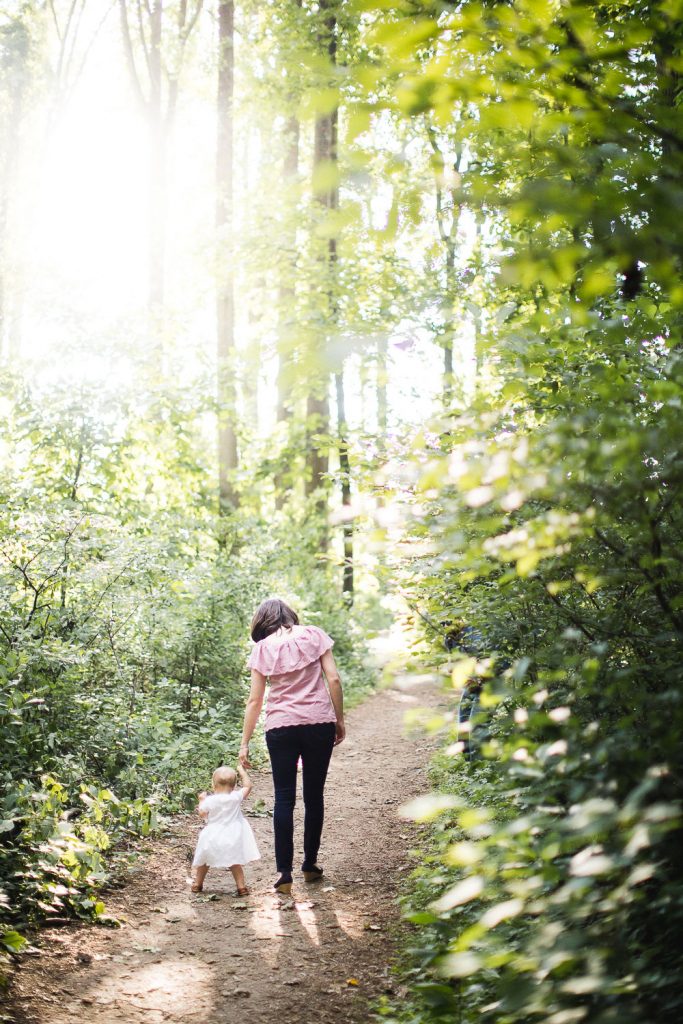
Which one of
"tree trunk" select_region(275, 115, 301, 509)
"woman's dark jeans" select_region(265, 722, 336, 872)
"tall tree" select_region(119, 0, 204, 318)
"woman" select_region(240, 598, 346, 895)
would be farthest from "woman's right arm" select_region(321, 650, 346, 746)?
"tall tree" select_region(119, 0, 204, 318)

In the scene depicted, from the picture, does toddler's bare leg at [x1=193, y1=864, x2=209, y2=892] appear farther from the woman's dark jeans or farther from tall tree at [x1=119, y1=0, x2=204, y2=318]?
tall tree at [x1=119, y1=0, x2=204, y2=318]

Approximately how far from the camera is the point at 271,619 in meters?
5.71

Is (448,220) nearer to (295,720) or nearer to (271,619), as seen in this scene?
(271,619)

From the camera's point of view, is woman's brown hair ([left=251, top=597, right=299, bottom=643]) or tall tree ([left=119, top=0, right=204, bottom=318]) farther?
tall tree ([left=119, top=0, right=204, bottom=318])

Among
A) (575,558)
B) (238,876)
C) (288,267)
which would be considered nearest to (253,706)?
(238,876)

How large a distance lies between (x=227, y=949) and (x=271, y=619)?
2.04 meters

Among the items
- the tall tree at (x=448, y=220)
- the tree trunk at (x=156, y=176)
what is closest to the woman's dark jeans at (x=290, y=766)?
the tall tree at (x=448, y=220)

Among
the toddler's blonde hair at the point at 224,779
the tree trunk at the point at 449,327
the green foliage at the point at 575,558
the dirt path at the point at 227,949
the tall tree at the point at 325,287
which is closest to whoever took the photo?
the green foliage at the point at 575,558

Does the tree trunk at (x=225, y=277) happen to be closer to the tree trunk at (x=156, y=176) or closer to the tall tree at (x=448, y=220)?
the tree trunk at (x=156, y=176)

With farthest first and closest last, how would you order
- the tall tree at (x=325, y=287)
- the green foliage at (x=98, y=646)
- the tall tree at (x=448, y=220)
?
1. the tall tree at (x=325, y=287)
2. the green foliage at (x=98, y=646)
3. the tall tree at (x=448, y=220)

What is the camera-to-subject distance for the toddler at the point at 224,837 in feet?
18.0

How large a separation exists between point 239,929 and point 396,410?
25.2 feet

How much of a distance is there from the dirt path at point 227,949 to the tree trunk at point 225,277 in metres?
9.26

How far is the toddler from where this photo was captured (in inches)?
215
